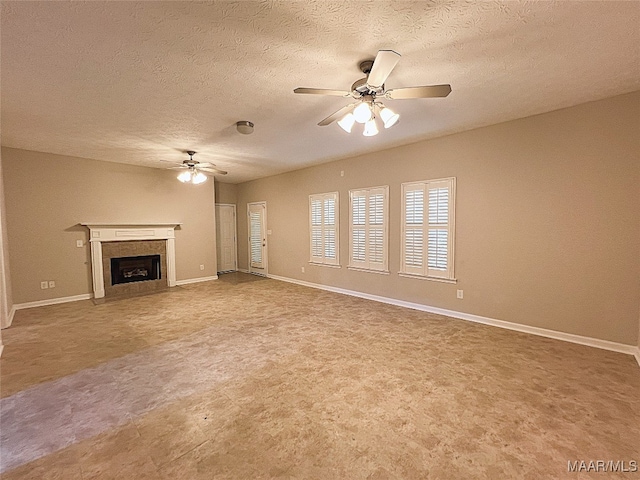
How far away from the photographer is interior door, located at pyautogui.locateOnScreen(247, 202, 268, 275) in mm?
7867

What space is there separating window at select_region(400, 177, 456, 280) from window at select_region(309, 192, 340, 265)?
1623mm

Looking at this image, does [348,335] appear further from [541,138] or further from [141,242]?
[141,242]

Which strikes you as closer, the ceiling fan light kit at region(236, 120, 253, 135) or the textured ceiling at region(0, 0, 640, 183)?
the textured ceiling at region(0, 0, 640, 183)

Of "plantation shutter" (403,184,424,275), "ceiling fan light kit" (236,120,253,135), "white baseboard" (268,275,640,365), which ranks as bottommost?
"white baseboard" (268,275,640,365)

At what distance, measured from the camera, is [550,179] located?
3436 millimetres

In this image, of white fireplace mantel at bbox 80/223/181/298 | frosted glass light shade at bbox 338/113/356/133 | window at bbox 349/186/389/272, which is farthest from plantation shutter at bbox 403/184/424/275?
white fireplace mantel at bbox 80/223/181/298

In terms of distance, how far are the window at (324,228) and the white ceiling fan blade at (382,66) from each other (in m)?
3.82

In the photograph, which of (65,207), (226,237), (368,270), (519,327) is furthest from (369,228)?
(65,207)

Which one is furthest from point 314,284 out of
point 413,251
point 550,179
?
point 550,179

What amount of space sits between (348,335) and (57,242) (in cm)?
571

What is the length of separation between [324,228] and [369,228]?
1.23 m

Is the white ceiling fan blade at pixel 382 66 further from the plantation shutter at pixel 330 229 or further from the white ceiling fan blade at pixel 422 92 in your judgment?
the plantation shutter at pixel 330 229

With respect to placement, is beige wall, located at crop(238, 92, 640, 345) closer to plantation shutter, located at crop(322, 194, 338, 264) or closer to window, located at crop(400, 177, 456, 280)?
window, located at crop(400, 177, 456, 280)

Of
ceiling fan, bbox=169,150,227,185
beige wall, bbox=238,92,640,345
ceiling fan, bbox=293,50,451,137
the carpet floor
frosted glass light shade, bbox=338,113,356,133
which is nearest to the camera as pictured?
the carpet floor
